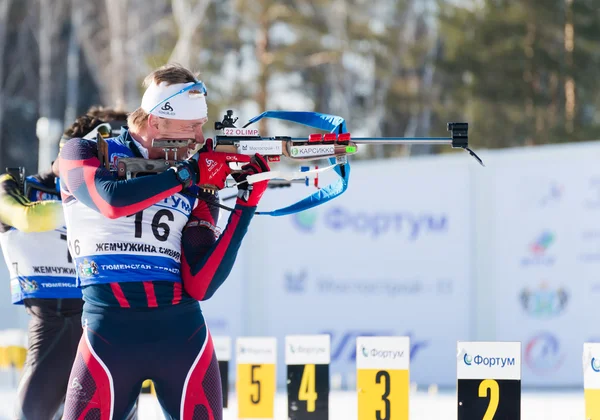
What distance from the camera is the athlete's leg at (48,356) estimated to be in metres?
4.66

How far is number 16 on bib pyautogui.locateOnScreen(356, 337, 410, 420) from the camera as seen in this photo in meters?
5.74

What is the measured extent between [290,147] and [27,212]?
4.79 feet

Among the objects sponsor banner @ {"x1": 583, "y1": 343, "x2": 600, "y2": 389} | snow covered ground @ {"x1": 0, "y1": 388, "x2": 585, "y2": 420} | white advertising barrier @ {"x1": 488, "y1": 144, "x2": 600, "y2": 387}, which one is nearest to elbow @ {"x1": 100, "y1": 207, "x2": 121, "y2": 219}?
sponsor banner @ {"x1": 583, "y1": 343, "x2": 600, "y2": 389}

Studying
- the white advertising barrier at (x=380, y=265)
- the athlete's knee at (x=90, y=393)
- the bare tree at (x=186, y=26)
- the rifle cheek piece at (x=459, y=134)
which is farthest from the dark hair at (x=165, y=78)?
the bare tree at (x=186, y=26)

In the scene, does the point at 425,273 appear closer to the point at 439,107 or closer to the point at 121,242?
the point at 121,242

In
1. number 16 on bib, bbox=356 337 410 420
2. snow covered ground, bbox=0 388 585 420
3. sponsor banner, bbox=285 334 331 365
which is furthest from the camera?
snow covered ground, bbox=0 388 585 420

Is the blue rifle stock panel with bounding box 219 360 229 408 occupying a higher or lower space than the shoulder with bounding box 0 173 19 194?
lower

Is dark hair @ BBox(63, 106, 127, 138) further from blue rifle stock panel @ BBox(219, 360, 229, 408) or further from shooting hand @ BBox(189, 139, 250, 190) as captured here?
blue rifle stock panel @ BBox(219, 360, 229, 408)

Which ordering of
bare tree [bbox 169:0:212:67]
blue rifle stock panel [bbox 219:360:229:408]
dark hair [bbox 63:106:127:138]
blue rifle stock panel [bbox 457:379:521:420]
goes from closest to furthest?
dark hair [bbox 63:106:127:138] → blue rifle stock panel [bbox 457:379:521:420] → blue rifle stock panel [bbox 219:360:229:408] → bare tree [bbox 169:0:212:67]

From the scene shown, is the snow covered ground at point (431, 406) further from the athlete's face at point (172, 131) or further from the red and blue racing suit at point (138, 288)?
the athlete's face at point (172, 131)

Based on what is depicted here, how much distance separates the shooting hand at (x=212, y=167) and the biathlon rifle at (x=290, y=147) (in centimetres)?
3

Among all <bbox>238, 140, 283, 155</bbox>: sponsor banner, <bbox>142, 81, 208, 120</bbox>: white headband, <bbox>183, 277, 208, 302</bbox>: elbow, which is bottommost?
<bbox>183, 277, 208, 302</bbox>: elbow

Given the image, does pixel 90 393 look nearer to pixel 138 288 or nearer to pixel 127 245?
pixel 138 288

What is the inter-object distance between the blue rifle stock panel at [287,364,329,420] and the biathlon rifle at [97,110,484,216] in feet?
7.29
